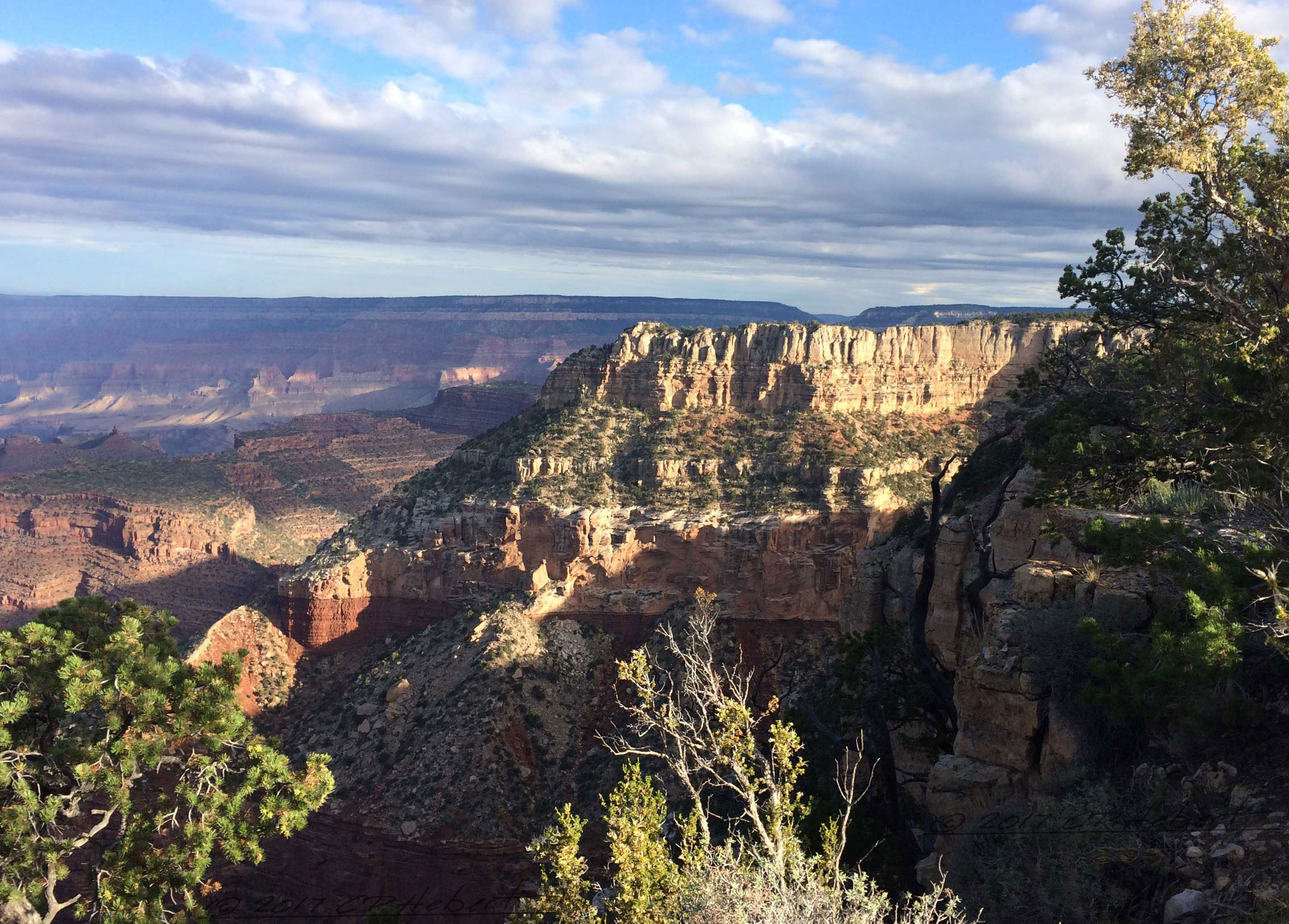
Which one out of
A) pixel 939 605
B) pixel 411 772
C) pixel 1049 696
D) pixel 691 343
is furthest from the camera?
pixel 691 343

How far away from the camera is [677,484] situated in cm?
5212

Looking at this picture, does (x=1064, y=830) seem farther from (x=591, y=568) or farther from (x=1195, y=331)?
(x=591, y=568)

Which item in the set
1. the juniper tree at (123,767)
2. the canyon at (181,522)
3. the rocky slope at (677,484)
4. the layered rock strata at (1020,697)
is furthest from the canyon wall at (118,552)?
the layered rock strata at (1020,697)

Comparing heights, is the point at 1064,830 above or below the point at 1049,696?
below

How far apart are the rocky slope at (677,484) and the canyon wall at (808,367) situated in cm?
12

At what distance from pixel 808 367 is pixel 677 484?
12.9 meters

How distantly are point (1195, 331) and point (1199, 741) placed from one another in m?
12.7

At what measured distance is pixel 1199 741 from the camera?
13.9 m

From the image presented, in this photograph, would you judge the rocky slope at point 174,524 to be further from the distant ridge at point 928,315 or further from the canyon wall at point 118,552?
the distant ridge at point 928,315

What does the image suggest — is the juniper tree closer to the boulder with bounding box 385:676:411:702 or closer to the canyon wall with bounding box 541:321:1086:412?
the boulder with bounding box 385:676:411:702

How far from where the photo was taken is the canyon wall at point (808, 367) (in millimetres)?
58625

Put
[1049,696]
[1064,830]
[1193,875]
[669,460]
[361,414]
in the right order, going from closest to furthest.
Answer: [1193,875]
[1064,830]
[1049,696]
[669,460]
[361,414]

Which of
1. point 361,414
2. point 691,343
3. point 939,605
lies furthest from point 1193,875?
point 361,414

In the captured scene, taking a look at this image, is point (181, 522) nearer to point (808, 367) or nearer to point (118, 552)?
point (118, 552)
